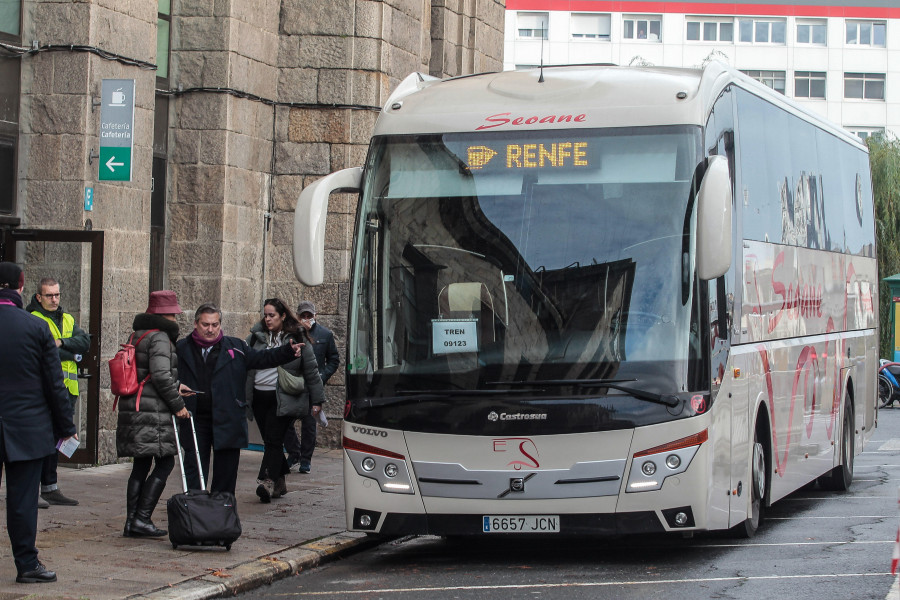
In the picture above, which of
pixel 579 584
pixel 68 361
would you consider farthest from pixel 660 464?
pixel 68 361

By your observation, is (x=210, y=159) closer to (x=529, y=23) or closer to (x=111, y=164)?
(x=111, y=164)

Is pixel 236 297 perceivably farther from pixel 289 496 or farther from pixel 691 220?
pixel 691 220

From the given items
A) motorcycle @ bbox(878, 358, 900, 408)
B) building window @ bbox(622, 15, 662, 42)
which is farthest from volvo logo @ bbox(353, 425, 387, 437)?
building window @ bbox(622, 15, 662, 42)

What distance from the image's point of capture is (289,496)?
1230cm

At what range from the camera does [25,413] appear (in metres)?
7.65

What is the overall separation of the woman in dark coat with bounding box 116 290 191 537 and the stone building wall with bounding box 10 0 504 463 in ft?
12.3

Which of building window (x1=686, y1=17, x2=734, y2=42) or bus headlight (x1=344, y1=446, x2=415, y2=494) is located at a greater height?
building window (x1=686, y1=17, x2=734, y2=42)

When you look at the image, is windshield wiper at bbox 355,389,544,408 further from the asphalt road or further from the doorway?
the doorway

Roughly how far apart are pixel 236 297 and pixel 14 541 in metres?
7.98

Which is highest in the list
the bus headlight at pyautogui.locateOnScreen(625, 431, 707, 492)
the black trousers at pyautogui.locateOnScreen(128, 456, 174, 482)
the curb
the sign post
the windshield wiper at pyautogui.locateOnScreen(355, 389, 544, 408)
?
the sign post

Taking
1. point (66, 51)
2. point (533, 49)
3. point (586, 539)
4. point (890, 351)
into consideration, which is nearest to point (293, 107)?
point (66, 51)

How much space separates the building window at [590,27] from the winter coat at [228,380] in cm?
5859

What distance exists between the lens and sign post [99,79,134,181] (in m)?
12.9

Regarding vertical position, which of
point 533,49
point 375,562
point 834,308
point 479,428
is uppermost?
point 533,49
